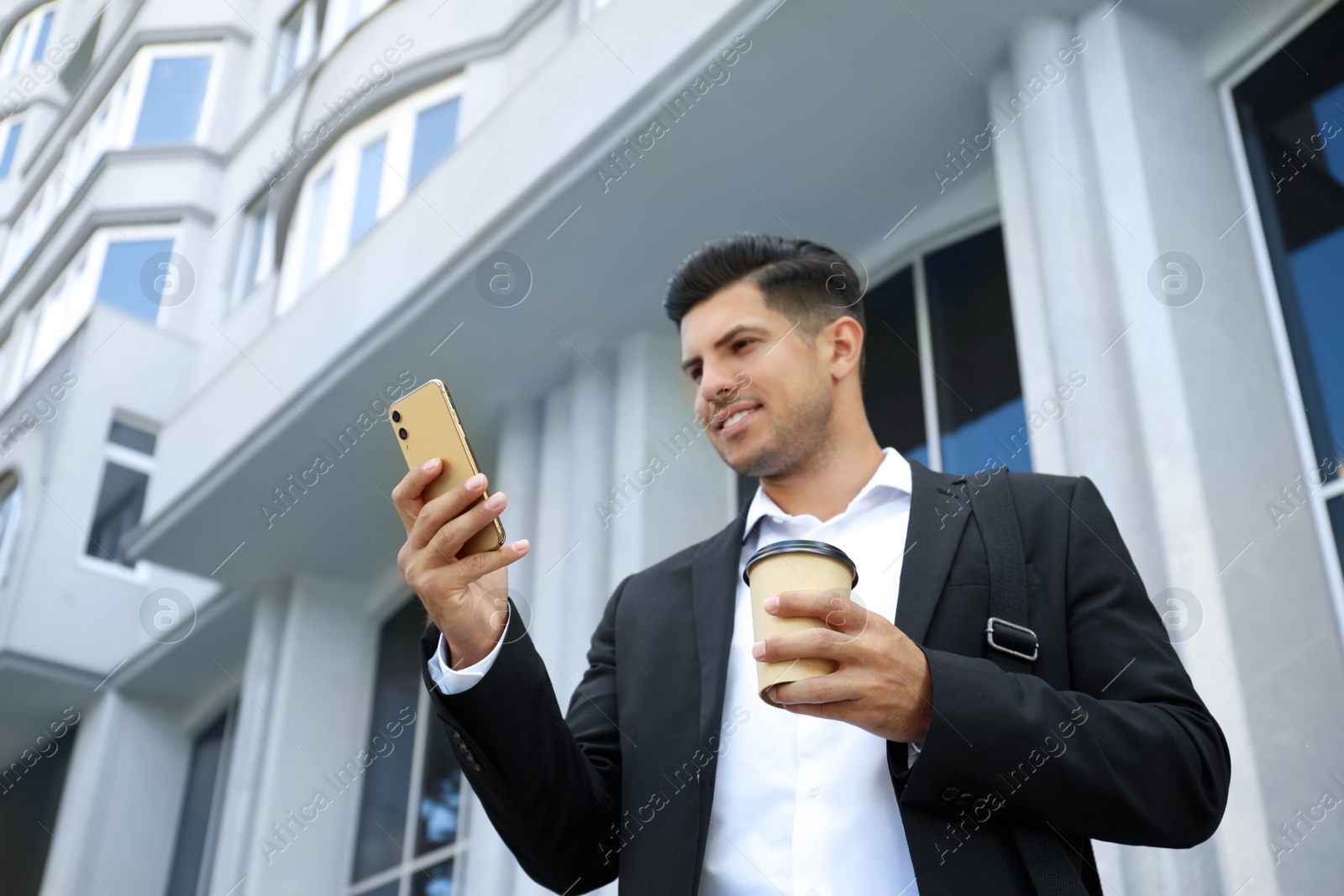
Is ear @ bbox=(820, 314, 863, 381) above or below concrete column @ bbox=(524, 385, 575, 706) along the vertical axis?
below

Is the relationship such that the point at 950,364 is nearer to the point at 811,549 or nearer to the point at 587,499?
the point at 587,499

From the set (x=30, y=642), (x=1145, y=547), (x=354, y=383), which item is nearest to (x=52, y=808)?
(x=30, y=642)

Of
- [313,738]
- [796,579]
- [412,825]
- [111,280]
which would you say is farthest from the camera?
[111,280]

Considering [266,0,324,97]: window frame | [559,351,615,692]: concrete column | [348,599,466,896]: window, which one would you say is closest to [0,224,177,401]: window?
[266,0,324,97]: window frame

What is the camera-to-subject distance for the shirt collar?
2635 mm

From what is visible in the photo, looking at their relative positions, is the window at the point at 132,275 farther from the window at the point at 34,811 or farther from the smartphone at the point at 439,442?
the smartphone at the point at 439,442

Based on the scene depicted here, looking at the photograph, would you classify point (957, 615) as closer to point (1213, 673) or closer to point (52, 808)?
point (1213, 673)

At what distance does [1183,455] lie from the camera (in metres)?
3.78

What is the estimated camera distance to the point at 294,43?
14391mm

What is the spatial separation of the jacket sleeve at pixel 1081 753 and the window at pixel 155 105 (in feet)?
48.1

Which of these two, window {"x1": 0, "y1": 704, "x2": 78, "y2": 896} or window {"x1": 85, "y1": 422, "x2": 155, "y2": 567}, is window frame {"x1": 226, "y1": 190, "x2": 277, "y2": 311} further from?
window {"x1": 0, "y1": 704, "x2": 78, "y2": 896}

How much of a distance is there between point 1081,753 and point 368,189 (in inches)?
339

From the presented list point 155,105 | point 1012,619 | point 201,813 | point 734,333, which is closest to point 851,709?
point 1012,619

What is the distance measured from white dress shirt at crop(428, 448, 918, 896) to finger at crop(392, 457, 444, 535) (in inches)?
9.1
